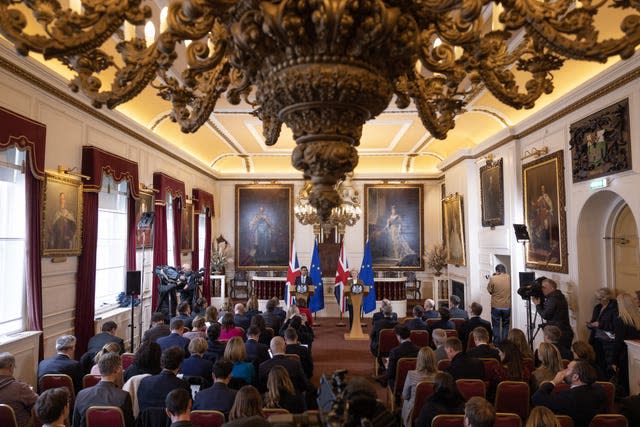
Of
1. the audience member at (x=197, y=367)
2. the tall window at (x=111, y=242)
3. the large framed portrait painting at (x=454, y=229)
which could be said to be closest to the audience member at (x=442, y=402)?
the audience member at (x=197, y=367)

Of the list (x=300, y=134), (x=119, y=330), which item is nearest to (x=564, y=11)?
(x=300, y=134)

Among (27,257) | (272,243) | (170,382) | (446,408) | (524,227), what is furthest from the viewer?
(272,243)

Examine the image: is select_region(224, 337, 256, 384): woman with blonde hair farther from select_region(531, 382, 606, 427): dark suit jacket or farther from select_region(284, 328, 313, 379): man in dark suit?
select_region(531, 382, 606, 427): dark suit jacket

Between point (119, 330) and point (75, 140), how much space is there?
351 centimetres

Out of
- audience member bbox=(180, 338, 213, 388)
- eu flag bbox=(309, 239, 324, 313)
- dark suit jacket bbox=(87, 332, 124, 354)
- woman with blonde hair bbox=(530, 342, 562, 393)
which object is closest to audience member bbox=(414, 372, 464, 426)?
woman with blonde hair bbox=(530, 342, 562, 393)

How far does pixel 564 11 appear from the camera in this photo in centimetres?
148

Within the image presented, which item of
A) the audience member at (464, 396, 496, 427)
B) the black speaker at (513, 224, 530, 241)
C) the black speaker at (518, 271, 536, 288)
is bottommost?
the audience member at (464, 396, 496, 427)

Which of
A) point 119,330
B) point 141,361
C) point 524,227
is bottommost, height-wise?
point 119,330

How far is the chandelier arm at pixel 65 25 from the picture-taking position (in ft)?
4.45

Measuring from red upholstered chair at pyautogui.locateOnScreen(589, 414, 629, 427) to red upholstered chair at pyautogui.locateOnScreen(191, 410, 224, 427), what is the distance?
101 inches

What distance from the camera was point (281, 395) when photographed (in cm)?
352

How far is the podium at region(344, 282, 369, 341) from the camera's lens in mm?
10805

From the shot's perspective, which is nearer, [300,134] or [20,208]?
[300,134]

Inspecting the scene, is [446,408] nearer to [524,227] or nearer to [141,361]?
[141,361]
